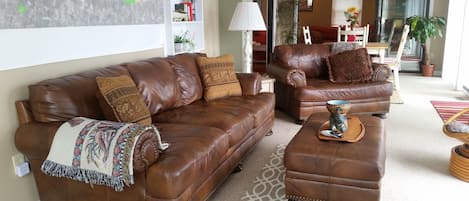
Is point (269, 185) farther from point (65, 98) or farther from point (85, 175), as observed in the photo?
point (65, 98)

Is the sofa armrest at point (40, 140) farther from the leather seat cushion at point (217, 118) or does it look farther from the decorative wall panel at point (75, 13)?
the leather seat cushion at point (217, 118)

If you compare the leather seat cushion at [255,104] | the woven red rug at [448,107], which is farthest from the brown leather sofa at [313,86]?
the woven red rug at [448,107]

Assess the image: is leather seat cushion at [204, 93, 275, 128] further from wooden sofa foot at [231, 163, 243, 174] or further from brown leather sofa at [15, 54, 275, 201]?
wooden sofa foot at [231, 163, 243, 174]

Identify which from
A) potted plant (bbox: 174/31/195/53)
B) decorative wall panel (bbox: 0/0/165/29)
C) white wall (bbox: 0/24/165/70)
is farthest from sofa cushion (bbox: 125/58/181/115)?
potted plant (bbox: 174/31/195/53)

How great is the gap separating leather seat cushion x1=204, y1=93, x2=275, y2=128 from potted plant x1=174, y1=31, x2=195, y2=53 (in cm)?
115

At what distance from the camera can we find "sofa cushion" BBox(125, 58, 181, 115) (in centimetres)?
282

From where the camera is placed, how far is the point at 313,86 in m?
4.12

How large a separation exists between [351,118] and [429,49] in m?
5.57

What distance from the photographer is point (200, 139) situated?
2223 mm

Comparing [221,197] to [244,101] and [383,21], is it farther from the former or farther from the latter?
[383,21]

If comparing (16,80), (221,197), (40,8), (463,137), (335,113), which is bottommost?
(221,197)

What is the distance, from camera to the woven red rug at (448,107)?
14.7 feet

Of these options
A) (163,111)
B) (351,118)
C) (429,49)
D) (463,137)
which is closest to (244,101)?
(163,111)

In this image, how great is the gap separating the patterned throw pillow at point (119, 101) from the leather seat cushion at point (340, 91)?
6.89ft
